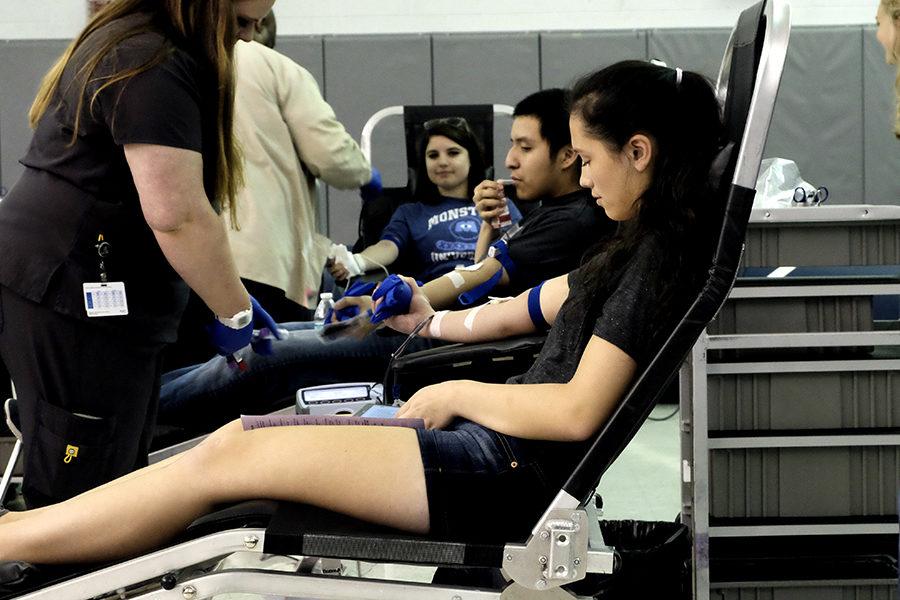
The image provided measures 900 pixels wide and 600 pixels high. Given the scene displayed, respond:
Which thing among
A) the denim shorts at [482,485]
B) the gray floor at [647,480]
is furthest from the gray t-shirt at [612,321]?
the gray floor at [647,480]

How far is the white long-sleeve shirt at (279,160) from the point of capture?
9.22 ft

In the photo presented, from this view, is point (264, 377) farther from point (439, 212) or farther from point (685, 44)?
point (685, 44)

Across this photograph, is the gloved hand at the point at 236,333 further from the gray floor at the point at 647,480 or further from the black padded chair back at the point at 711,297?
the gray floor at the point at 647,480

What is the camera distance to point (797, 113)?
6492mm

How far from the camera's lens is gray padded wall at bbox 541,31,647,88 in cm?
639

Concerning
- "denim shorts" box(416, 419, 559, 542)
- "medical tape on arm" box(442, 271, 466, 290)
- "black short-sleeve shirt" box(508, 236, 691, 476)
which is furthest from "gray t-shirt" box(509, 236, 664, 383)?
"medical tape on arm" box(442, 271, 466, 290)

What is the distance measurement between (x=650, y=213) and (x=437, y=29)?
5.78 metres

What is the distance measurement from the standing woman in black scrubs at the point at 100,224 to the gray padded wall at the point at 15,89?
5254mm

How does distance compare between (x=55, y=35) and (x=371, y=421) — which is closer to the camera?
(x=371, y=421)

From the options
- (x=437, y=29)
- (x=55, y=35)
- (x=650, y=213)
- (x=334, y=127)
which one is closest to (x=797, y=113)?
(x=437, y=29)

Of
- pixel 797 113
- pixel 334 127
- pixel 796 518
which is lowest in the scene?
pixel 796 518

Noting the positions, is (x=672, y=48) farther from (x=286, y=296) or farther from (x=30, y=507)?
(x=30, y=507)

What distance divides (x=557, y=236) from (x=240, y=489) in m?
1.20

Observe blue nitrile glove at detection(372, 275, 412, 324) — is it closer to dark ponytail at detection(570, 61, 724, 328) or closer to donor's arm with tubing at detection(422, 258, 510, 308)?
donor's arm with tubing at detection(422, 258, 510, 308)
